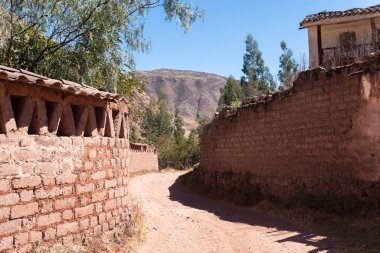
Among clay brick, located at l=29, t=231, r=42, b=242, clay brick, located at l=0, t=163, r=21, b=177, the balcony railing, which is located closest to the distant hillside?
the balcony railing

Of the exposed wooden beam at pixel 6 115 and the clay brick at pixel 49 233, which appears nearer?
the exposed wooden beam at pixel 6 115

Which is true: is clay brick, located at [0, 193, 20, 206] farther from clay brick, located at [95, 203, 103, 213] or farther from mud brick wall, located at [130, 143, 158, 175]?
mud brick wall, located at [130, 143, 158, 175]

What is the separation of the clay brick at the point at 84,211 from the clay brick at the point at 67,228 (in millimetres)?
140

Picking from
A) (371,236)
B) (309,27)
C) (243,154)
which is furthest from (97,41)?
(309,27)

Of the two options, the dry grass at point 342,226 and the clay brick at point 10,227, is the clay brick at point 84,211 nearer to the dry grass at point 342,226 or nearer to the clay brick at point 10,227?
the clay brick at point 10,227

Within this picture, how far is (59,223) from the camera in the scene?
5.52 metres

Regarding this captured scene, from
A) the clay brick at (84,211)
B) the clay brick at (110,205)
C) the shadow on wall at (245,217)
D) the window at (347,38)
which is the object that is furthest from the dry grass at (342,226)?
the window at (347,38)

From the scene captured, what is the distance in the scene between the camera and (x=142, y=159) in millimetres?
29203

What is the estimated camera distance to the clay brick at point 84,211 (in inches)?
234

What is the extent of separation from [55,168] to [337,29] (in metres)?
16.6

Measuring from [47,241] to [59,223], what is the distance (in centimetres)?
31

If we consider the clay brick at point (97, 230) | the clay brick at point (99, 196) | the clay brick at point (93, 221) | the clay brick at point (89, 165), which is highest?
the clay brick at point (89, 165)

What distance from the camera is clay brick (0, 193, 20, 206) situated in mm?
4645

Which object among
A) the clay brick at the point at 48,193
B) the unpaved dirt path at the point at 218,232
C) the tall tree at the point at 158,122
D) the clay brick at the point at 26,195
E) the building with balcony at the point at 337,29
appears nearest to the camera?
the clay brick at the point at 26,195
